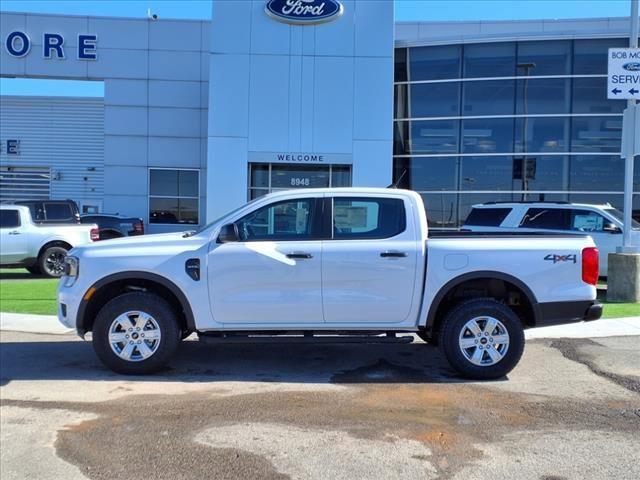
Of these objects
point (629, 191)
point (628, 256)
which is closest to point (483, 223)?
point (629, 191)

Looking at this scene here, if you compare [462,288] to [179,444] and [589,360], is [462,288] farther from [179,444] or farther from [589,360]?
[179,444]

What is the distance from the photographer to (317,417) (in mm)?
5004

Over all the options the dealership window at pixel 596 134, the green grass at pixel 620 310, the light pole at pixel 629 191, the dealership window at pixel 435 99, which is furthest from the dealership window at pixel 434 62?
the green grass at pixel 620 310

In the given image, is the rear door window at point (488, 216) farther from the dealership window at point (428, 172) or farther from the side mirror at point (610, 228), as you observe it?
the dealership window at point (428, 172)

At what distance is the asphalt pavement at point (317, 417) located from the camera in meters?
4.07

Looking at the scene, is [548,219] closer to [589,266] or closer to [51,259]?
[589,266]

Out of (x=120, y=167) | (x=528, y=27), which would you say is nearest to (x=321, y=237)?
(x=120, y=167)

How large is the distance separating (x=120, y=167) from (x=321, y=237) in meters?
20.1

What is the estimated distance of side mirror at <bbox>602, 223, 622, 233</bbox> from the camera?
13.1m

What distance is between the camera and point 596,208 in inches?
523

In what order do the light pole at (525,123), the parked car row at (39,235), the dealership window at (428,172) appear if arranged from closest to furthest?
1. the parked car row at (39,235)
2. the light pole at (525,123)
3. the dealership window at (428,172)

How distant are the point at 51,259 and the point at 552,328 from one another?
39.8 feet

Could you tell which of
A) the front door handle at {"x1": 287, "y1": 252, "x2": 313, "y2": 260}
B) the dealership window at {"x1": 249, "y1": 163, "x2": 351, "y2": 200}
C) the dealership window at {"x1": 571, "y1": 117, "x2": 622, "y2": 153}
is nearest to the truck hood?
the front door handle at {"x1": 287, "y1": 252, "x2": 313, "y2": 260}

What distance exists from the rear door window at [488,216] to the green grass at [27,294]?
9324 mm
